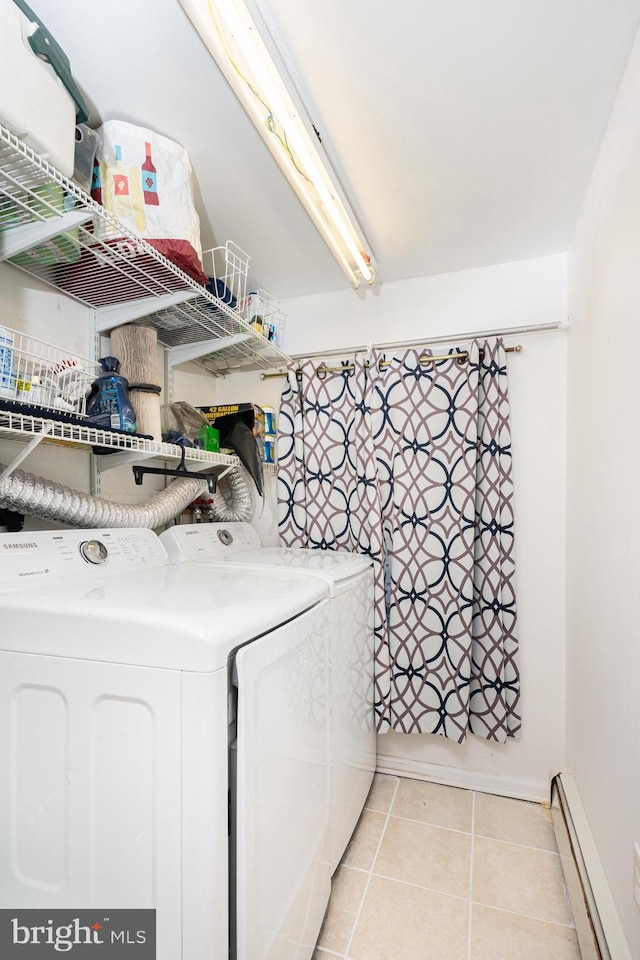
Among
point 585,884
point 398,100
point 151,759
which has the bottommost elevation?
point 585,884

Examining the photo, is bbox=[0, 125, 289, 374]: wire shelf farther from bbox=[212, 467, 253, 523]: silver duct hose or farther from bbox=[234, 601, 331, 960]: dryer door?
bbox=[234, 601, 331, 960]: dryer door

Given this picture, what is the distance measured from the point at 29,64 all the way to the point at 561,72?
50.9 inches

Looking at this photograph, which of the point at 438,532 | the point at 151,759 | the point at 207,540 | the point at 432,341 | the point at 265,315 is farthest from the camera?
the point at 265,315

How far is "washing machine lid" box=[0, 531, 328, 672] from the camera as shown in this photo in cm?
88

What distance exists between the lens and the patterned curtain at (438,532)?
6.89ft

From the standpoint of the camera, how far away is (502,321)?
7.23 feet

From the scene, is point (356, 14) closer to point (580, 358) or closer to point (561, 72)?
point (561, 72)

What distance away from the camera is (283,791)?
1.12 meters

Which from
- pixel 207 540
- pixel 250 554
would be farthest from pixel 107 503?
pixel 250 554

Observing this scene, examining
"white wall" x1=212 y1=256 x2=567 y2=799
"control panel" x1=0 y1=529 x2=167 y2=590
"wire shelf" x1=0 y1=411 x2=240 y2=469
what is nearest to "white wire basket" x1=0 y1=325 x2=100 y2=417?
"wire shelf" x1=0 y1=411 x2=240 y2=469

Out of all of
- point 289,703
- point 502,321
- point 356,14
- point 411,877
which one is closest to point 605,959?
point 411,877

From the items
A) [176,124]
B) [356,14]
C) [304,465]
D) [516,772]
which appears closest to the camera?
[356,14]

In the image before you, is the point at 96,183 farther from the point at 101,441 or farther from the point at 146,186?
the point at 101,441

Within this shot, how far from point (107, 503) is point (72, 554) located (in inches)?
12.0
